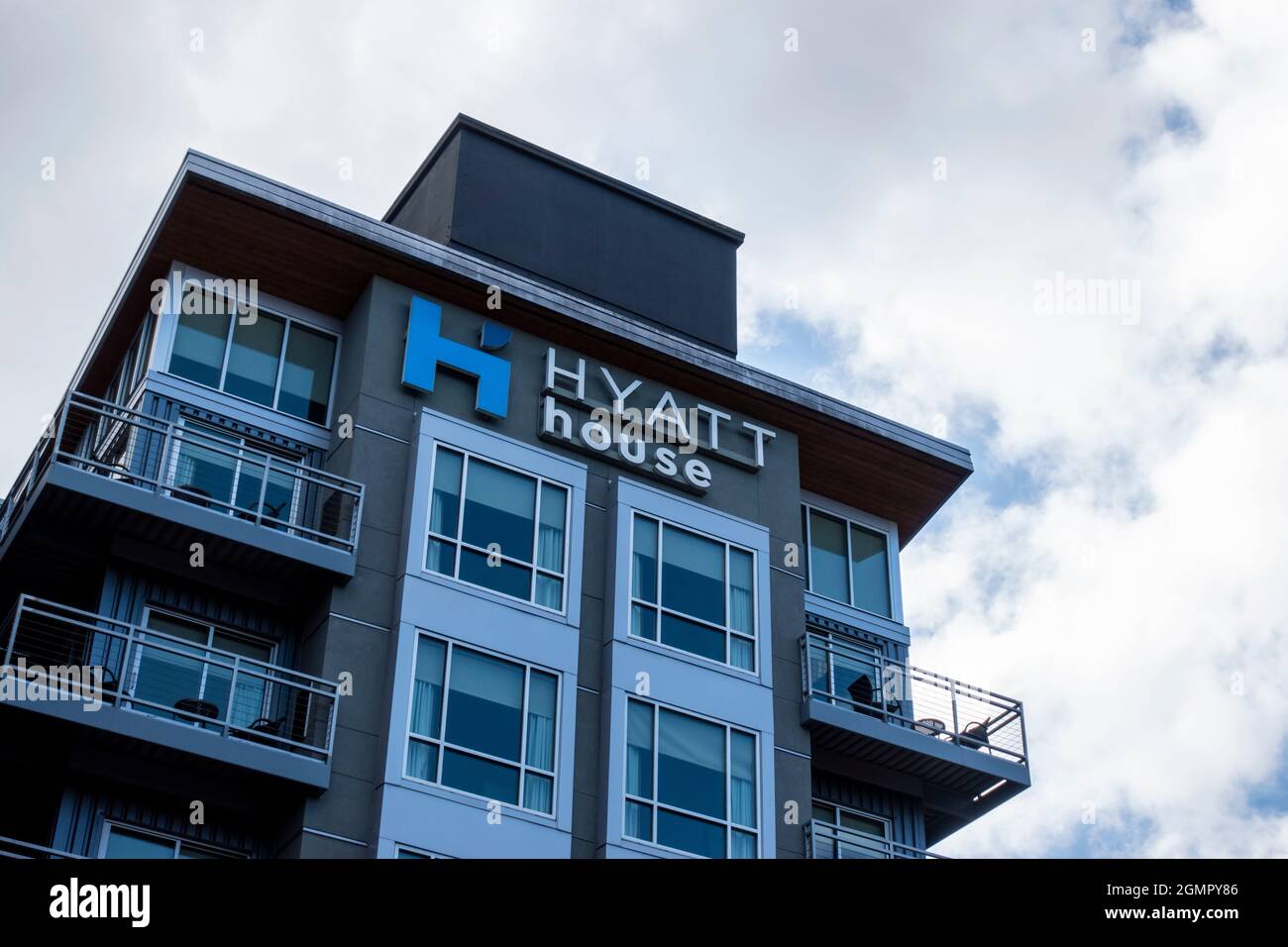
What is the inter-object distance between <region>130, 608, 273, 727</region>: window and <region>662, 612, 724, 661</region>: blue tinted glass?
241 inches

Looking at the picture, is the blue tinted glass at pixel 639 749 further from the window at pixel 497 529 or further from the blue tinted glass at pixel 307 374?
the blue tinted glass at pixel 307 374

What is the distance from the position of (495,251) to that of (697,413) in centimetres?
443

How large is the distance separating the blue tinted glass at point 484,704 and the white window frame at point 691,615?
2288 mm

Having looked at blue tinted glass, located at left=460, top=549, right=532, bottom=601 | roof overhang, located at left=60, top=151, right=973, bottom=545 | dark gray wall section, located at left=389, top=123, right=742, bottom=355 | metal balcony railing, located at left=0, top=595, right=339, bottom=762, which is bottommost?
metal balcony railing, located at left=0, top=595, right=339, bottom=762

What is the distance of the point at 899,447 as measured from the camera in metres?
27.8

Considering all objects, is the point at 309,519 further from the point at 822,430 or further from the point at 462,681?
the point at 822,430

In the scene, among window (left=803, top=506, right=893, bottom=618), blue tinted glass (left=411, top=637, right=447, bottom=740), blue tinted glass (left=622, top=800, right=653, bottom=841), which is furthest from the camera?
window (left=803, top=506, right=893, bottom=618)

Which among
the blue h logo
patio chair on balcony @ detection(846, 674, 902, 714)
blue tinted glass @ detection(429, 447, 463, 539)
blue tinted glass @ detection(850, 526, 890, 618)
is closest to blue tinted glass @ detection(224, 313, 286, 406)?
the blue h logo

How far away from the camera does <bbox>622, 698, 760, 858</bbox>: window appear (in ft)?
73.6

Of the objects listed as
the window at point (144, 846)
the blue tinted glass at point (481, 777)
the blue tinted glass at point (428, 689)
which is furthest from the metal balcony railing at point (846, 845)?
the window at point (144, 846)

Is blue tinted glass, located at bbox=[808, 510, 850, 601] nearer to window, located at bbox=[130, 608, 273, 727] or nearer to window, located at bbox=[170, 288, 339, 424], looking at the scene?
window, located at bbox=[170, 288, 339, 424]

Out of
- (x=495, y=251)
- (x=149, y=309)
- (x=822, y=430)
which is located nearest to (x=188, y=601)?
(x=149, y=309)

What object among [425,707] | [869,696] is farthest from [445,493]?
[869,696]

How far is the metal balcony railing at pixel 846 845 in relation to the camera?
23.7m
